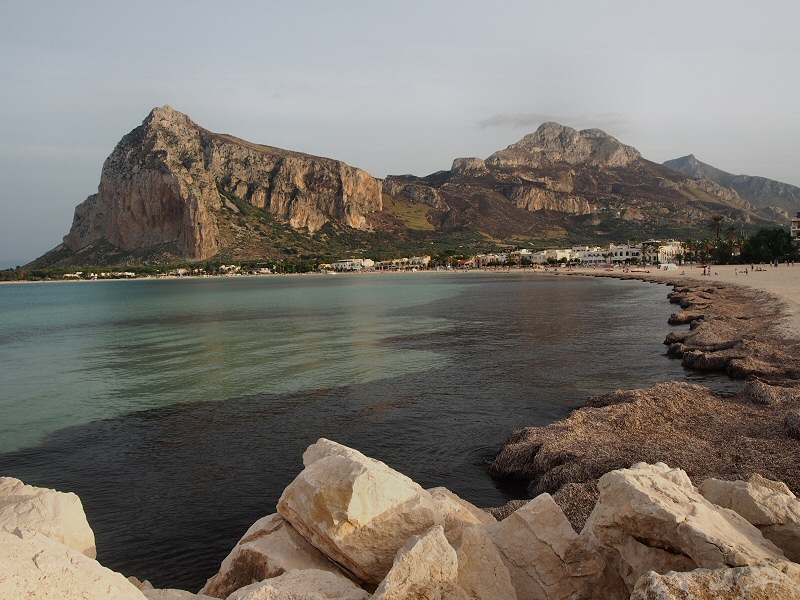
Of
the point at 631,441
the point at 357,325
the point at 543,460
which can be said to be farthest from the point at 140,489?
the point at 357,325

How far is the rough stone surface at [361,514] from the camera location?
6.44 m

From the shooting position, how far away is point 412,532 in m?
6.57

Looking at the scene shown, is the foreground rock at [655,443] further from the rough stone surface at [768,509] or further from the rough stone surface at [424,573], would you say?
the rough stone surface at [424,573]

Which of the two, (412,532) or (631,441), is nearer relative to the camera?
(412,532)

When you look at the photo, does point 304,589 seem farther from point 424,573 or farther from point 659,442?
point 659,442

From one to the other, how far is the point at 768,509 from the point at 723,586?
8.32 ft

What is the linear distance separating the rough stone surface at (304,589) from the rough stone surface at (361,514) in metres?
0.43

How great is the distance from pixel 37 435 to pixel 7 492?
45.1 feet

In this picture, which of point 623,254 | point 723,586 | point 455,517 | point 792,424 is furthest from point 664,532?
point 623,254

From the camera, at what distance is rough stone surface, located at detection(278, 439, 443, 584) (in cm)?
644

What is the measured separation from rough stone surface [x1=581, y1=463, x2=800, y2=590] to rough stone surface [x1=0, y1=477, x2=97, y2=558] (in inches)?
241

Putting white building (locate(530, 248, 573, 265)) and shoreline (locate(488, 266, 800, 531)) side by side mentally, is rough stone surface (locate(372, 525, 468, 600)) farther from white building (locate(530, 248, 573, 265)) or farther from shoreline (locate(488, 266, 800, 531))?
white building (locate(530, 248, 573, 265))

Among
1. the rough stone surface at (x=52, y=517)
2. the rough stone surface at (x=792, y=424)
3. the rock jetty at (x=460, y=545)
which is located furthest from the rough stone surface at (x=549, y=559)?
the rough stone surface at (x=792, y=424)

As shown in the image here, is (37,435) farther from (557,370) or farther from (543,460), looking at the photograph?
(557,370)
